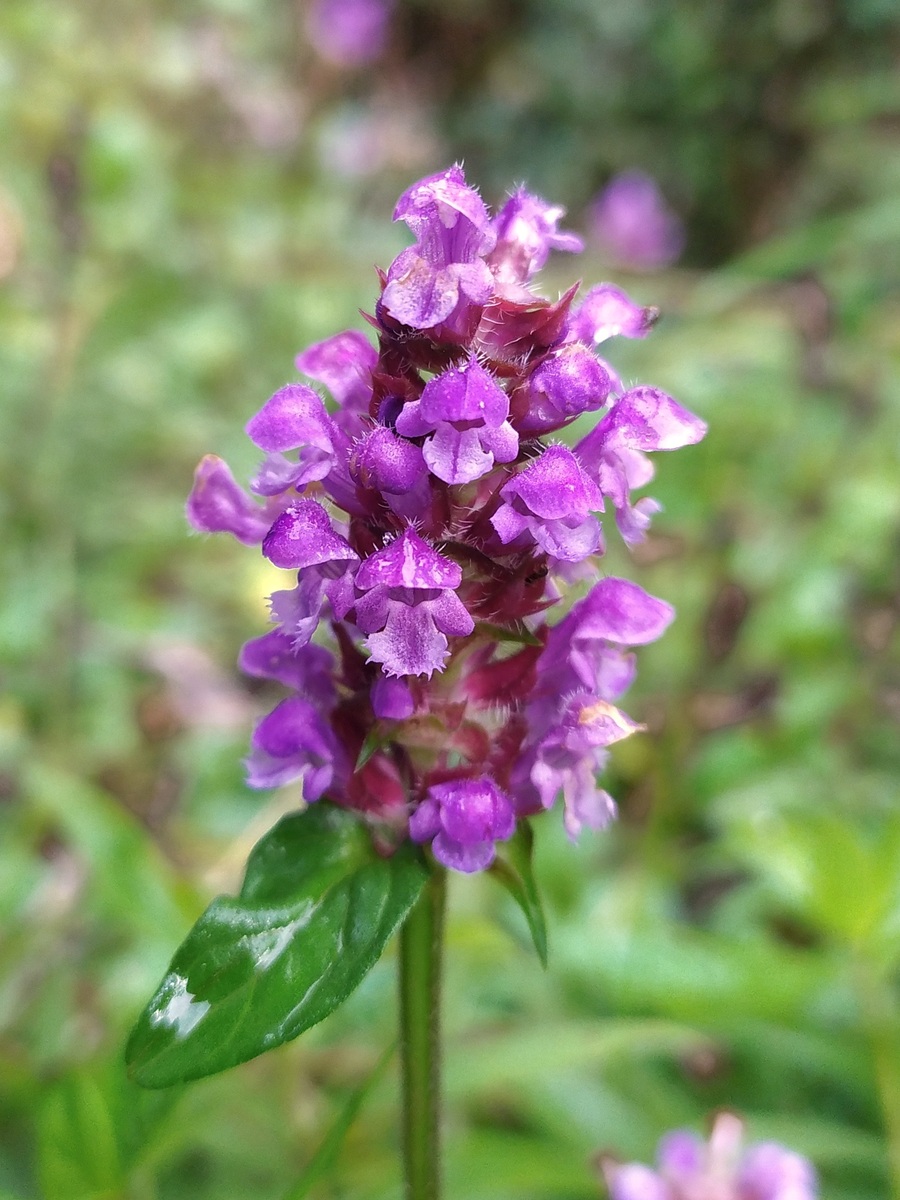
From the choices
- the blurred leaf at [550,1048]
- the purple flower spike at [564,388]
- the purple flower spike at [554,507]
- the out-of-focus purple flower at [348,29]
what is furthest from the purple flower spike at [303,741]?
the out-of-focus purple flower at [348,29]

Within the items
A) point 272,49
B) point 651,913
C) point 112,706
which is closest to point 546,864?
point 651,913

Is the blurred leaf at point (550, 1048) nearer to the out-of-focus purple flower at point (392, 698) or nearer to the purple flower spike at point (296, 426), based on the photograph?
the out-of-focus purple flower at point (392, 698)

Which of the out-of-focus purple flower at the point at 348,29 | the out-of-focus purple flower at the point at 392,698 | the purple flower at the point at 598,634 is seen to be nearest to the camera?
the out-of-focus purple flower at the point at 392,698

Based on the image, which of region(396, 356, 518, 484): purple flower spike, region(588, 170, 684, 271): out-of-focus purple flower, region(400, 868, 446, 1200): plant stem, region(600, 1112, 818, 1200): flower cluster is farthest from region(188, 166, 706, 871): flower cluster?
region(588, 170, 684, 271): out-of-focus purple flower

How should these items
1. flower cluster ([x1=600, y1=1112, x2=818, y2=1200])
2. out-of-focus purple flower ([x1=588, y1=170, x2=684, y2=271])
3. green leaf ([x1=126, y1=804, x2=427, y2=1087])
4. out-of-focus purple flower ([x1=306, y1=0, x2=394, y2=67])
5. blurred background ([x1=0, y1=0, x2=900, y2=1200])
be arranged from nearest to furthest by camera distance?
1. green leaf ([x1=126, y1=804, x2=427, y2=1087])
2. flower cluster ([x1=600, y1=1112, x2=818, y2=1200])
3. blurred background ([x1=0, y1=0, x2=900, y2=1200])
4. out-of-focus purple flower ([x1=588, y1=170, x2=684, y2=271])
5. out-of-focus purple flower ([x1=306, y1=0, x2=394, y2=67])

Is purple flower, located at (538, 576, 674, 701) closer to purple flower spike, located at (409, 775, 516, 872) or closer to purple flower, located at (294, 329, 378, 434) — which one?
purple flower spike, located at (409, 775, 516, 872)

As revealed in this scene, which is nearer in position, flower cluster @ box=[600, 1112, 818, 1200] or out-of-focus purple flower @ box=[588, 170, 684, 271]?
flower cluster @ box=[600, 1112, 818, 1200]

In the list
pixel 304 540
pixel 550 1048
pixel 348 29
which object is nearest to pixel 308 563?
pixel 304 540
